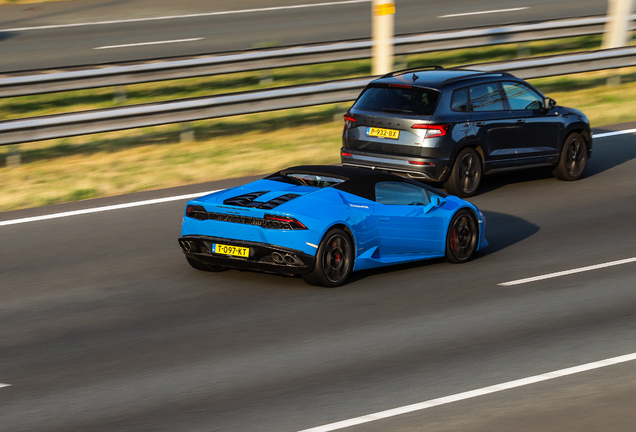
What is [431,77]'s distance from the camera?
1396 centimetres

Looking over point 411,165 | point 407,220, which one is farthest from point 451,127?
point 407,220

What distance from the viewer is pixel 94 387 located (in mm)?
7207

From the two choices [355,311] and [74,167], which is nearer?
[355,311]

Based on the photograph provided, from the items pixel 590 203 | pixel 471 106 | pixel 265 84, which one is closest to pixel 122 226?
pixel 471 106

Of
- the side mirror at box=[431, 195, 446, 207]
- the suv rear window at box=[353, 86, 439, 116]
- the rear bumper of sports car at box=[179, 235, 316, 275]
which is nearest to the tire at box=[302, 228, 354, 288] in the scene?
the rear bumper of sports car at box=[179, 235, 316, 275]

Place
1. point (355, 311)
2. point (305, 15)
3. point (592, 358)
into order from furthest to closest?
point (305, 15) → point (355, 311) → point (592, 358)

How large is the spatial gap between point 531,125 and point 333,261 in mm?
6139

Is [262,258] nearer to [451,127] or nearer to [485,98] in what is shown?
[451,127]

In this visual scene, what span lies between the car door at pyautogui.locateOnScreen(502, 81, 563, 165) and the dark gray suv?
0.01 metres

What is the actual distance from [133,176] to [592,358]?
9.02 m

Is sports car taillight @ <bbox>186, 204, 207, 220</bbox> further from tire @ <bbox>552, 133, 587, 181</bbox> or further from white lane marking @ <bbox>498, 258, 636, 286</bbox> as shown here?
tire @ <bbox>552, 133, 587, 181</bbox>

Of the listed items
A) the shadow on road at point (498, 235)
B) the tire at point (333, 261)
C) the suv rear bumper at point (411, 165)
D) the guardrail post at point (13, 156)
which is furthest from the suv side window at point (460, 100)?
the guardrail post at point (13, 156)

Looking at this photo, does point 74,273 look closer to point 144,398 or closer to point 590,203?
point 144,398

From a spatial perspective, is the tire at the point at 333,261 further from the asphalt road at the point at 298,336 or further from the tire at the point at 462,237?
the tire at the point at 462,237
